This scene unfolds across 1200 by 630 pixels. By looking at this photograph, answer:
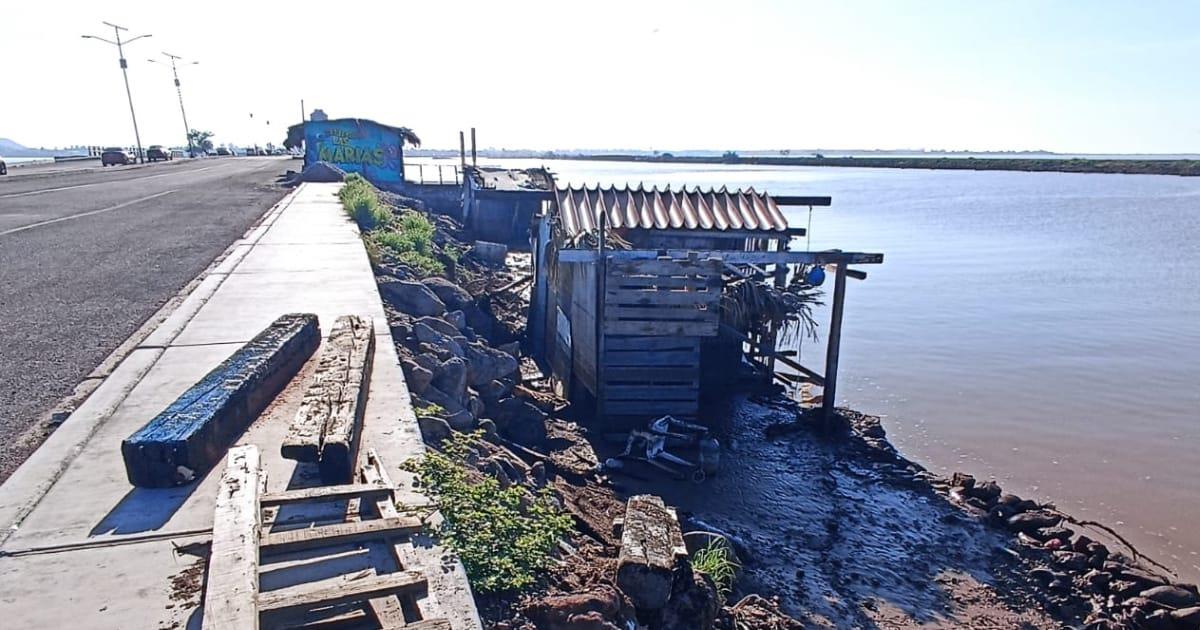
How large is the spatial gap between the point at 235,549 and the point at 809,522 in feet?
21.6

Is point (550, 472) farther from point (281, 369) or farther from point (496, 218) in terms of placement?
point (496, 218)

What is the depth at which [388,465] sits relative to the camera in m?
3.79

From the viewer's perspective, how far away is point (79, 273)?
8836mm

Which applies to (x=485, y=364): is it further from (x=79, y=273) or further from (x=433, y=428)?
(x=79, y=273)

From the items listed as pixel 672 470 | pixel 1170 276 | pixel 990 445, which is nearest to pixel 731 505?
pixel 672 470

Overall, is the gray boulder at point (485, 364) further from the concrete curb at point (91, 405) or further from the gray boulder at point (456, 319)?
the concrete curb at point (91, 405)

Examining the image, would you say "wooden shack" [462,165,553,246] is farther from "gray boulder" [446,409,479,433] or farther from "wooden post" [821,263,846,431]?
"gray boulder" [446,409,479,433]

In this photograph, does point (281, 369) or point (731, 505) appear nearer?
point (281, 369)

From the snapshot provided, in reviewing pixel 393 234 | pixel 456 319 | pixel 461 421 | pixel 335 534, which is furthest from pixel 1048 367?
pixel 335 534

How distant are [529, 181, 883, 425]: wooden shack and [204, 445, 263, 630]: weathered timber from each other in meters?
6.49

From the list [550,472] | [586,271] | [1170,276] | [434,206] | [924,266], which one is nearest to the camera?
[550,472]

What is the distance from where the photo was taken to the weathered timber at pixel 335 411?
3533 mm

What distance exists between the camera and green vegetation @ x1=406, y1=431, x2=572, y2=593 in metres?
3.19

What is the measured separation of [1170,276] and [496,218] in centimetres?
2366
